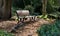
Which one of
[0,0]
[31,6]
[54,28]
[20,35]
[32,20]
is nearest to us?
[54,28]

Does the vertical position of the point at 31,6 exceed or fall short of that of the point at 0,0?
it falls short

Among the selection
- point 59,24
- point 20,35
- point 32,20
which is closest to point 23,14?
point 32,20

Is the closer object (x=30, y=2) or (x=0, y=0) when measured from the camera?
(x=0, y=0)

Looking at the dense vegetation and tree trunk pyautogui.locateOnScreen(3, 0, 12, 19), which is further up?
tree trunk pyautogui.locateOnScreen(3, 0, 12, 19)

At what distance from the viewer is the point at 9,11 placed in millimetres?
10992

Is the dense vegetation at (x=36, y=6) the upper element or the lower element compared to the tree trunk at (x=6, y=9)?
lower

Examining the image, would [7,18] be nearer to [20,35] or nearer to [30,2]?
[20,35]

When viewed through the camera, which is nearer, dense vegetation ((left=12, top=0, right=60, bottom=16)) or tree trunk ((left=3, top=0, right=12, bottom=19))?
tree trunk ((left=3, top=0, right=12, bottom=19))

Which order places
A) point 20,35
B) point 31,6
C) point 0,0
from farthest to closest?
1. point 31,6
2. point 0,0
3. point 20,35

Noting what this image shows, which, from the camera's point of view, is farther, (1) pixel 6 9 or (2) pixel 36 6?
(2) pixel 36 6

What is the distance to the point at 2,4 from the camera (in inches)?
430

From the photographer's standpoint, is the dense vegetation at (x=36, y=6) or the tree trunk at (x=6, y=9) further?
the dense vegetation at (x=36, y=6)

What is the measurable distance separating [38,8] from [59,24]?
15044 mm

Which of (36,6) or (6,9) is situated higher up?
(6,9)
